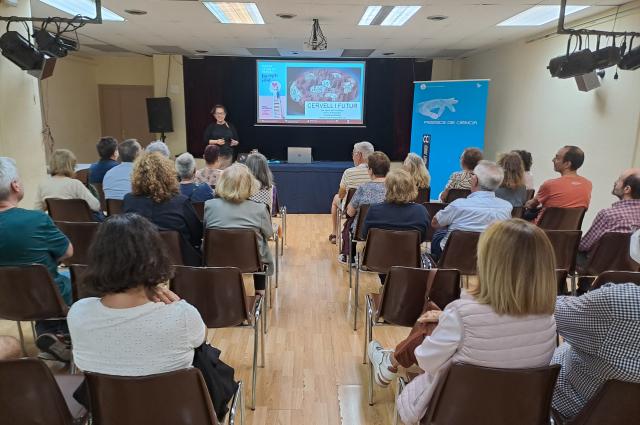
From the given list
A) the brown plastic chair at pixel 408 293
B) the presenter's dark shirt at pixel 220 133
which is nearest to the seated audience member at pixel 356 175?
the brown plastic chair at pixel 408 293

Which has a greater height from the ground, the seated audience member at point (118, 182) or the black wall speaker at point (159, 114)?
the black wall speaker at point (159, 114)

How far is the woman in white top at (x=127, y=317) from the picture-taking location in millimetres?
1405

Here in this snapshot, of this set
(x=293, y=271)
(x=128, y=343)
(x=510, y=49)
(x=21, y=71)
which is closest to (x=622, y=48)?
(x=510, y=49)

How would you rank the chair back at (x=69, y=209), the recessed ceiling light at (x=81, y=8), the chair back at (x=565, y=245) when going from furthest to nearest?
the recessed ceiling light at (x=81, y=8) → the chair back at (x=69, y=209) → the chair back at (x=565, y=245)

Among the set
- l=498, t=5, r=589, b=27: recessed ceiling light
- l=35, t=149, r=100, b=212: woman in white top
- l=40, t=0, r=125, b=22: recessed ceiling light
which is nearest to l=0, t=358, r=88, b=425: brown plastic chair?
l=35, t=149, r=100, b=212: woman in white top

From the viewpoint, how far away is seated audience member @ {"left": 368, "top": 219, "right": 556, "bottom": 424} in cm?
145

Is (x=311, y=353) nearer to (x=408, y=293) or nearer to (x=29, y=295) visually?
(x=408, y=293)

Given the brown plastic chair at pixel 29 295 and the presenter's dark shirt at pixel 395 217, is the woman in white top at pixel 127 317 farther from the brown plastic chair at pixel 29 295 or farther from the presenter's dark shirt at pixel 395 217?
the presenter's dark shirt at pixel 395 217

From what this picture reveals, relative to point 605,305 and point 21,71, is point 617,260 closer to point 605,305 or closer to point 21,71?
point 605,305

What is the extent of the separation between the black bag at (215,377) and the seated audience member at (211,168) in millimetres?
3100

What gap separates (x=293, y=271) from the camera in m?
4.77

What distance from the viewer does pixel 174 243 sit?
2996 mm

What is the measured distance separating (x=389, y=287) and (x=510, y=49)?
20.9ft

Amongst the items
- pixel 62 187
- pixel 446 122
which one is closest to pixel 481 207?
pixel 62 187
